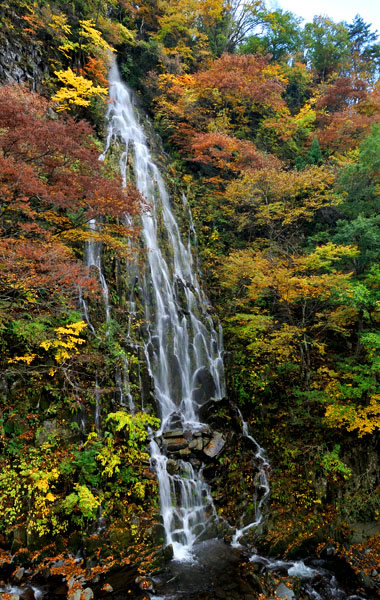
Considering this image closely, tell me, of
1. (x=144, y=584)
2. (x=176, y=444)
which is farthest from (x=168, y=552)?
(x=176, y=444)

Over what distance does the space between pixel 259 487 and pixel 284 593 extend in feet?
8.93

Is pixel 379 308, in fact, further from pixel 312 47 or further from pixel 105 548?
pixel 312 47

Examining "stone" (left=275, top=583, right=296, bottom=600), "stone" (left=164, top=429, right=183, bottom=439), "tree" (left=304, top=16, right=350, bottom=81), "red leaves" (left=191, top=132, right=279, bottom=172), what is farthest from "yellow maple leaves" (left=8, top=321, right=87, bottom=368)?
"tree" (left=304, top=16, right=350, bottom=81)

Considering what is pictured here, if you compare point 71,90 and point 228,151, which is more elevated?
point 71,90

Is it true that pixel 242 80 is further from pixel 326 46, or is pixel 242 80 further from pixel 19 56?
pixel 326 46

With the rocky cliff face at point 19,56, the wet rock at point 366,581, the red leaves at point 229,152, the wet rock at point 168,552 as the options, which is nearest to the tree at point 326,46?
the red leaves at point 229,152

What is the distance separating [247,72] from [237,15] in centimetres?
874

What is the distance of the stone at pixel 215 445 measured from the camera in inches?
350

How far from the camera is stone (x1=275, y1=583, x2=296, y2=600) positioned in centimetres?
617

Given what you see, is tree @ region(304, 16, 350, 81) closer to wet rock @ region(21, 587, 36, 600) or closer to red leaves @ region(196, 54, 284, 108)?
red leaves @ region(196, 54, 284, 108)

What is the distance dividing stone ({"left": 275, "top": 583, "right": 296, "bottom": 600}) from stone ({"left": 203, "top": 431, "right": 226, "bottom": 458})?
3.10 meters

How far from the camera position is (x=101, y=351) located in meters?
8.57

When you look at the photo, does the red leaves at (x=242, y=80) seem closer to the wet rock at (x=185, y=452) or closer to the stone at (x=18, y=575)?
the wet rock at (x=185, y=452)

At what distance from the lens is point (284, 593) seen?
6.26 meters
